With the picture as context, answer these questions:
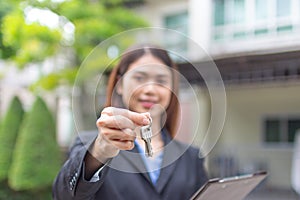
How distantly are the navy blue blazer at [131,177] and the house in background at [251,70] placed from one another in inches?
229

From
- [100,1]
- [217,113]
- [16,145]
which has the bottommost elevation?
[16,145]

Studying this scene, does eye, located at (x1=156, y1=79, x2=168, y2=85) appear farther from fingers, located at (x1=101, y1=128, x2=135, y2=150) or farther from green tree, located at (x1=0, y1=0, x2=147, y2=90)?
green tree, located at (x1=0, y1=0, x2=147, y2=90)

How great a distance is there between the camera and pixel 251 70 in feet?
23.9

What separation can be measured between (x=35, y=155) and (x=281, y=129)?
617cm

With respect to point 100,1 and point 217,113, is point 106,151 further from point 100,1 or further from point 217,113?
point 100,1

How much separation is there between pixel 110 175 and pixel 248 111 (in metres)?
8.64

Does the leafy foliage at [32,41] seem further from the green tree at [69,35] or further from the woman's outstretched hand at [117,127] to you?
the woman's outstretched hand at [117,127]

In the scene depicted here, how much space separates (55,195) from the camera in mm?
1006

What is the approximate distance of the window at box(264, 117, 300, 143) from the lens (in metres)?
8.69

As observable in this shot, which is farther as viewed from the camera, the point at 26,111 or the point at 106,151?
the point at 26,111

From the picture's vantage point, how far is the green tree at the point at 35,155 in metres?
4.40

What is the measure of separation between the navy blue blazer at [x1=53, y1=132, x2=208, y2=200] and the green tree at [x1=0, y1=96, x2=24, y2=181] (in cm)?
380

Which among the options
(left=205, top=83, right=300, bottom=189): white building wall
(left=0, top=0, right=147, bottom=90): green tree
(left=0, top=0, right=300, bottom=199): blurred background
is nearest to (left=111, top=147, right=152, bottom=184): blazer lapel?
(left=0, top=0, right=300, bottom=199): blurred background

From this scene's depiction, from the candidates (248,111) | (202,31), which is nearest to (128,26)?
(202,31)
